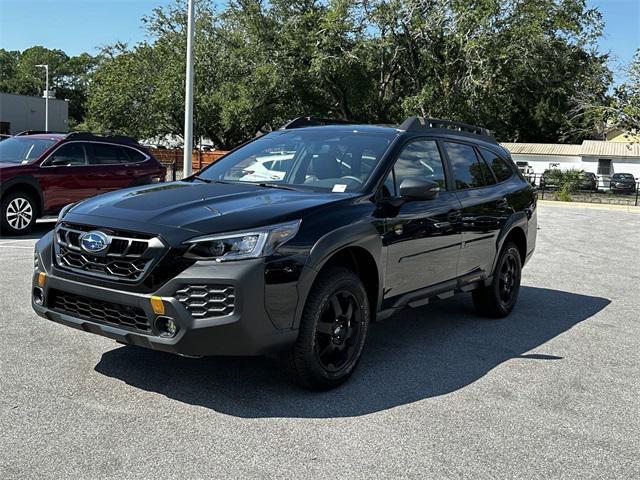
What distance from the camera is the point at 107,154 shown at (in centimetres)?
1232

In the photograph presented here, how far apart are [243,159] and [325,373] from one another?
81.0 inches

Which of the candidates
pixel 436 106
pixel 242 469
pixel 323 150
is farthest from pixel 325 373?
pixel 436 106

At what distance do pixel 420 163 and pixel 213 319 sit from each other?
2.38 meters

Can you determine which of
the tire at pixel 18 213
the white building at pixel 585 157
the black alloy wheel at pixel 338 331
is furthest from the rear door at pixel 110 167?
the white building at pixel 585 157

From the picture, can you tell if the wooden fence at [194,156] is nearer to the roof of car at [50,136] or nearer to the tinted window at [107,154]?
the tinted window at [107,154]

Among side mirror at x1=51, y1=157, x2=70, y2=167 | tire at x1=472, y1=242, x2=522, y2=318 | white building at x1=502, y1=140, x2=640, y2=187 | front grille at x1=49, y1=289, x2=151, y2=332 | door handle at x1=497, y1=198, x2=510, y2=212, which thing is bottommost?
tire at x1=472, y1=242, x2=522, y2=318

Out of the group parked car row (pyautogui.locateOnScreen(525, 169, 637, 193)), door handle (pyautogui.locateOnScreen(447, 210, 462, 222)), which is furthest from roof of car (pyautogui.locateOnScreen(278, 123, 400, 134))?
parked car row (pyautogui.locateOnScreen(525, 169, 637, 193))

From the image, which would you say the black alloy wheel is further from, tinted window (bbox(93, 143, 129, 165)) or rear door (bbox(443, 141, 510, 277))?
tinted window (bbox(93, 143, 129, 165))

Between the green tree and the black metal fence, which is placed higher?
the green tree

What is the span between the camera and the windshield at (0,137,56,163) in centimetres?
1131

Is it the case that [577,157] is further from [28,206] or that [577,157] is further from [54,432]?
[54,432]

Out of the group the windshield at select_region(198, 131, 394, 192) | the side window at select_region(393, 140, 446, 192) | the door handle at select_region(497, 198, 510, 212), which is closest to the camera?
the windshield at select_region(198, 131, 394, 192)

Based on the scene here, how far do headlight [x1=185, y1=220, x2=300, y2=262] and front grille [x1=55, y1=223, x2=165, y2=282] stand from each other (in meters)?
0.20

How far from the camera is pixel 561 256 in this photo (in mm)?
11742
